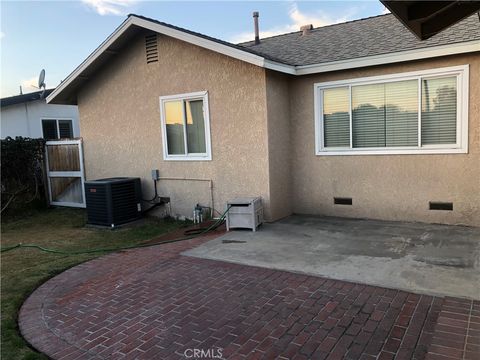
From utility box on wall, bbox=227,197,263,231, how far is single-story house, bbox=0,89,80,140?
1014cm

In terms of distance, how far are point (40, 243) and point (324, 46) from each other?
752cm

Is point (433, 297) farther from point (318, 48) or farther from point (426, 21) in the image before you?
point (318, 48)

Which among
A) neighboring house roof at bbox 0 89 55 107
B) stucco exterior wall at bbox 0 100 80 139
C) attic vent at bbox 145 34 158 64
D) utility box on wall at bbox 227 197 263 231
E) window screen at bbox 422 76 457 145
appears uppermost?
attic vent at bbox 145 34 158 64

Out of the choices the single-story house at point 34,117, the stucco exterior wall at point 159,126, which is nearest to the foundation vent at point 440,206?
the stucco exterior wall at point 159,126

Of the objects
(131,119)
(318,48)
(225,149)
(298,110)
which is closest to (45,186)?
(131,119)

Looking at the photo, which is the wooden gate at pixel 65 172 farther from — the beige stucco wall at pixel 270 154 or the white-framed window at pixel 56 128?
the white-framed window at pixel 56 128

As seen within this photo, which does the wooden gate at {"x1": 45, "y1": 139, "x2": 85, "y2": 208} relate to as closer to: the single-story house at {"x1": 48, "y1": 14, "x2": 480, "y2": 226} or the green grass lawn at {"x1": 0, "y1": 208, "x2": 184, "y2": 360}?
the green grass lawn at {"x1": 0, "y1": 208, "x2": 184, "y2": 360}

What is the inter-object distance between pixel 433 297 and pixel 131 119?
26.1ft

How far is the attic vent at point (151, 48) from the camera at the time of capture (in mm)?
8977

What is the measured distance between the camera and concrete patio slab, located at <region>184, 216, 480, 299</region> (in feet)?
14.6

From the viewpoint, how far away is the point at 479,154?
22.1 ft

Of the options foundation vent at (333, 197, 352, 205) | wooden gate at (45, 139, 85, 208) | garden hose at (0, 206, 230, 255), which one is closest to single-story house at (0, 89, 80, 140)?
wooden gate at (45, 139, 85, 208)

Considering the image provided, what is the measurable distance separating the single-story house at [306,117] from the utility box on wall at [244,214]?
19.6 inches

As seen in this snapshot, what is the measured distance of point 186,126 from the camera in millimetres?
8859
